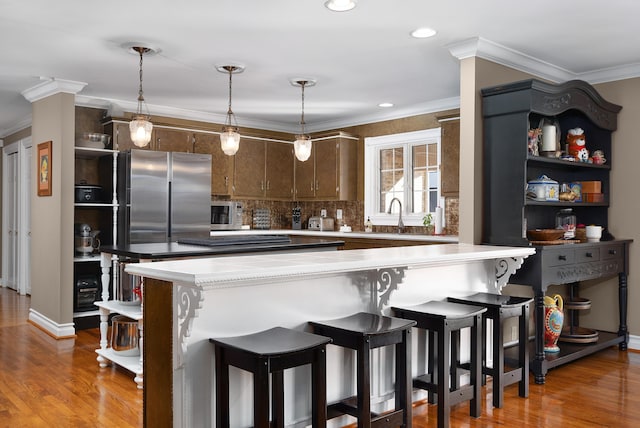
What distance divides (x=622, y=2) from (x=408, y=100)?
2907 mm

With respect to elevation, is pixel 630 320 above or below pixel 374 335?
below

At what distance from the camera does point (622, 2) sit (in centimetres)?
322

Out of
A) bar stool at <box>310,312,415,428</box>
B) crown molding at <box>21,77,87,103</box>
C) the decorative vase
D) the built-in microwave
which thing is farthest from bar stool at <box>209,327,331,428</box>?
the built-in microwave

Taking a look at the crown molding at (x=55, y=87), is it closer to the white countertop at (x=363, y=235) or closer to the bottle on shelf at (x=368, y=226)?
the white countertop at (x=363, y=235)

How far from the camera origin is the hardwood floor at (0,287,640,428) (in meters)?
3.11

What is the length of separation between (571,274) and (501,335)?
1.05 metres

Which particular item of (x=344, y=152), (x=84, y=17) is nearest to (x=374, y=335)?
(x=84, y=17)

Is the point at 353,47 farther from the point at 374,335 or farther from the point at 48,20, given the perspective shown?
the point at 374,335

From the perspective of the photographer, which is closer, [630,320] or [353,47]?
[353,47]

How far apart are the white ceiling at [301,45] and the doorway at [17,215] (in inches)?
76.3

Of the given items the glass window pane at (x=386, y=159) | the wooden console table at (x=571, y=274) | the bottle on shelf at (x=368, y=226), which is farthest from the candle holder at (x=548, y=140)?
the bottle on shelf at (x=368, y=226)

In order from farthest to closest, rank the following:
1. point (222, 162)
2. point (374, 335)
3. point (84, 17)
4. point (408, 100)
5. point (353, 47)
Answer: point (222, 162) < point (408, 100) < point (353, 47) < point (84, 17) < point (374, 335)

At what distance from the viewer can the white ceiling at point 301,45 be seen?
11.0 feet

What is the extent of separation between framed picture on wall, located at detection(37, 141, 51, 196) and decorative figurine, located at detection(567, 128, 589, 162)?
471cm
